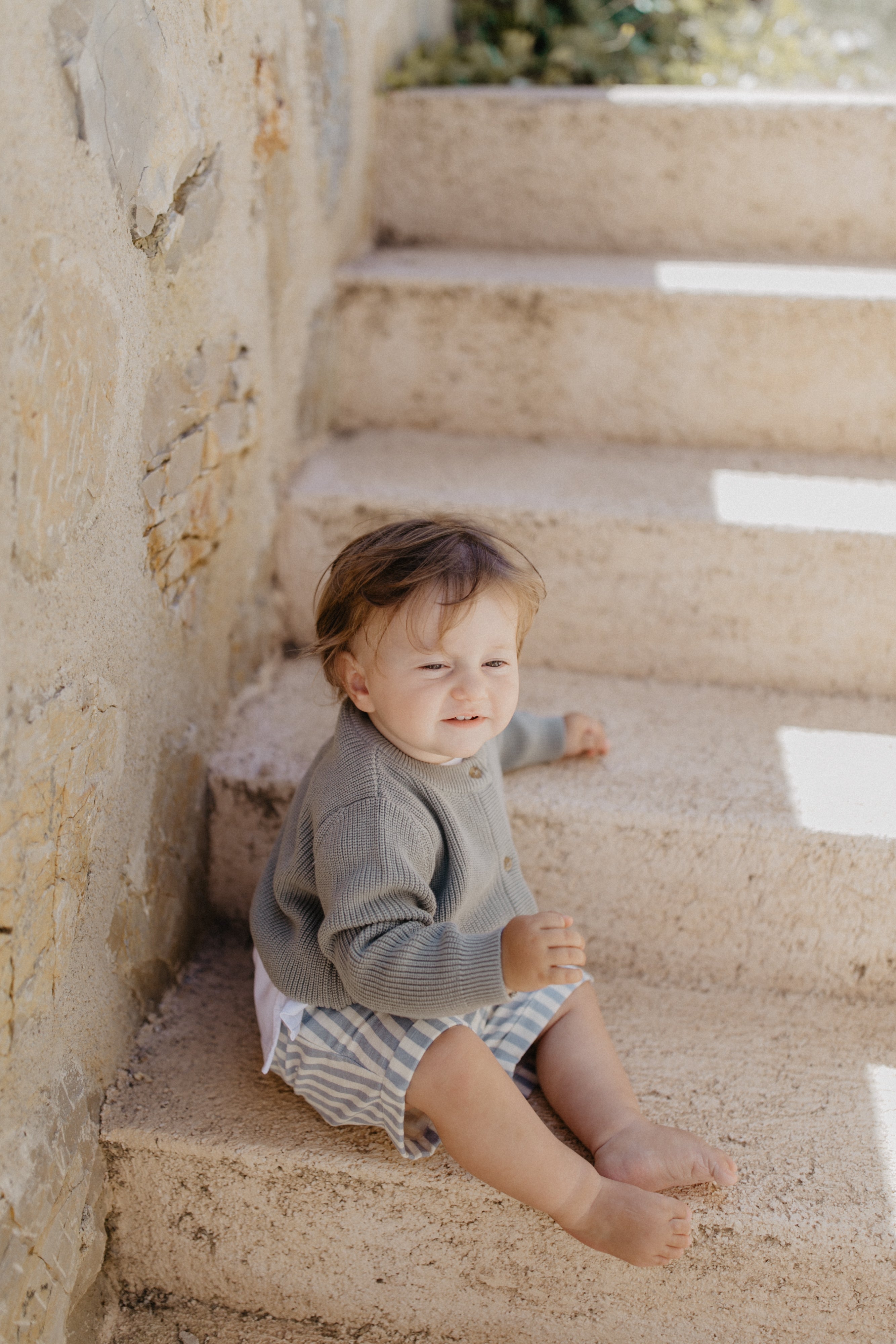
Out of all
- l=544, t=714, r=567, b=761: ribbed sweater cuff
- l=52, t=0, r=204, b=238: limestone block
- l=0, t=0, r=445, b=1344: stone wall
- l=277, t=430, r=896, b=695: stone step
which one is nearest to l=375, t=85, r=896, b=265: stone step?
l=0, t=0, r=445, b=1344: stone wall

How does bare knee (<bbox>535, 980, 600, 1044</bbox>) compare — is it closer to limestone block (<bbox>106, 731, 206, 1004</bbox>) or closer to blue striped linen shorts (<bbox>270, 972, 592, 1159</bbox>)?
blue striped linen shorts (<bbox>270, 972, 592, 1159</bbox>)

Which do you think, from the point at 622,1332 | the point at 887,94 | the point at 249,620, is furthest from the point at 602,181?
the point at 622,1332

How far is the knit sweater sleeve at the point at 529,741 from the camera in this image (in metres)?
1.61

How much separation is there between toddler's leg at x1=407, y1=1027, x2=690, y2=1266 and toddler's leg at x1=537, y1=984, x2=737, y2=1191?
0.12ft

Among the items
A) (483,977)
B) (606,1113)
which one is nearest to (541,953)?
(483,977)

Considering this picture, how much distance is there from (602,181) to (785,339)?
609 millimetres

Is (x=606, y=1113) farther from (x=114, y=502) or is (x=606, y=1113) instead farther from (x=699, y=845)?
(x=114, y=502)

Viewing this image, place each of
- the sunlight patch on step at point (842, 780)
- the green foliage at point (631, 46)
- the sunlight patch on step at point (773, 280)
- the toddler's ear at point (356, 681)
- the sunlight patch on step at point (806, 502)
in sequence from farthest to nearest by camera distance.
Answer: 1. the green foliage at point (631, 46)
2. the sunlight patch on step at point (773, 280)
3. the sunlight patch on step at point (806, 502)
4. the sunlight patch on step at point (842, 780)
5. the toddler's ear at point (356, 681)

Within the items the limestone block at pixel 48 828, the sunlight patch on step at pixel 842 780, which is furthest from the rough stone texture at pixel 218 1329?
the sunlight patch on step at pixel 842 780

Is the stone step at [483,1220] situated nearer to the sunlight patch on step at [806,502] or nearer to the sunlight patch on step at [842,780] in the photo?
the sunlight patch on step at [842,780]

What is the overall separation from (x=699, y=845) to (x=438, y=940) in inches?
19.9

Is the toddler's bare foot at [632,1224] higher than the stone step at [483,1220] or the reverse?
higher

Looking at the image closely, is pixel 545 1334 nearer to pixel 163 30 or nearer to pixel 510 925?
pixel 510 925

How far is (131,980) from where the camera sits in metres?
1.40
